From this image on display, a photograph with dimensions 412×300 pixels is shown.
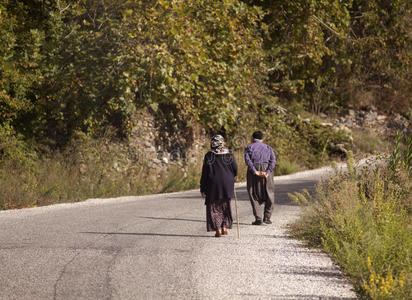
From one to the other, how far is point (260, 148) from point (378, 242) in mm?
4960

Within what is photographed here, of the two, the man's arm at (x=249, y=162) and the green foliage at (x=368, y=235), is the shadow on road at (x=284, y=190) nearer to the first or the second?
the green foliage at (x=368, y=235)

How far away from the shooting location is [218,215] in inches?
407

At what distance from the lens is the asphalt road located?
649 centimetres

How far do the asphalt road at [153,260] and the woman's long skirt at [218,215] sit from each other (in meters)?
0.21

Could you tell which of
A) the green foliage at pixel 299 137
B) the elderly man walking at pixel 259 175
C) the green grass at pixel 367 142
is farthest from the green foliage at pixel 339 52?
the elderly man walking at pixel 259 175

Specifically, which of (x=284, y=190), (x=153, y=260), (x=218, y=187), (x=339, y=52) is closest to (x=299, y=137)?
(x=339, y=52)

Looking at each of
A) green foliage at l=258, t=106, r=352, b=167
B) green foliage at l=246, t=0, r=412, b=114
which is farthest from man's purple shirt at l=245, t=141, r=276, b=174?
green foliage at l=246, t=0, r=412, b=114

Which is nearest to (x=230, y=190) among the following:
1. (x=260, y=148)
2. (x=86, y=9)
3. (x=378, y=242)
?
(x=260, y=148)

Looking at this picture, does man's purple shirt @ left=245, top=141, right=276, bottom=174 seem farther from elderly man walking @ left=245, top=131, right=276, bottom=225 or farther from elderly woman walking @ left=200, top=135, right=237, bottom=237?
elderly woman walking @ left=200, top=135, right=237, bottom=237

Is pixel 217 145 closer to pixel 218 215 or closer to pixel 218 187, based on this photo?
pixel 218 187

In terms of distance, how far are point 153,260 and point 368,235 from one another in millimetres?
3010

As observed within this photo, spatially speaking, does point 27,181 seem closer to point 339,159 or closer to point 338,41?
point 339,159

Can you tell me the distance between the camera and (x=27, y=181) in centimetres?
1642

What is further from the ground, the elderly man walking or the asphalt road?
the elderly man walking
